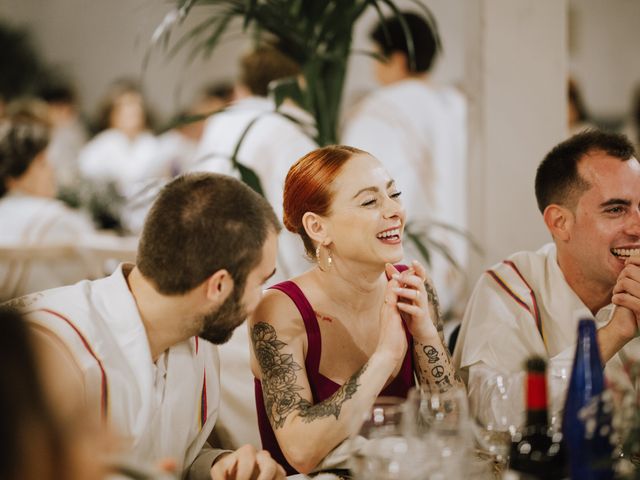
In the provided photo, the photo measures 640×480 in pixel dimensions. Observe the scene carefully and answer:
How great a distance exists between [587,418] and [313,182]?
0.91 metres

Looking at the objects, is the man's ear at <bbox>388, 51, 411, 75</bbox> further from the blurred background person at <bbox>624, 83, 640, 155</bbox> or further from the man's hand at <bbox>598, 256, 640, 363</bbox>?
the blurred background person at <bbox>624, 83, 640, 155</bbox>

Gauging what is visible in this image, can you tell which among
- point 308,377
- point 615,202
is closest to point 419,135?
point 615,202

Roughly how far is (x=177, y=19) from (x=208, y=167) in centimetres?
190

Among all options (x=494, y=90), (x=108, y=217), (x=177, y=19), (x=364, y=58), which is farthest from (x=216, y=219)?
(x=364, y=58)

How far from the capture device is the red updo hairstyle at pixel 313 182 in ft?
6.63

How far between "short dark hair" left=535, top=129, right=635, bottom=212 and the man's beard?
99cm

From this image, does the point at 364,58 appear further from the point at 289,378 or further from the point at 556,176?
the point at 289,378

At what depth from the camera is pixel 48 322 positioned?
1655 millimetres

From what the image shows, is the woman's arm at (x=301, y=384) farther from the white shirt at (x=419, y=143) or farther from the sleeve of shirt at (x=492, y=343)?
the white shirt at (x=419, y=143)

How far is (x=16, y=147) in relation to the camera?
4176mm

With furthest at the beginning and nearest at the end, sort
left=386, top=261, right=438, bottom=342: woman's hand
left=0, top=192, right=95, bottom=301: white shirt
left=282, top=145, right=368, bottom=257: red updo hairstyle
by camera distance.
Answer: left=0, top=192, right=95, bottom=301: white shirt < left=282, top=145, right=368, bottom=257: red updo hairstyle < left=386, top=261, right=438, bottom=342: woman's hand

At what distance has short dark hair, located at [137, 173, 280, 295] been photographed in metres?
1.66

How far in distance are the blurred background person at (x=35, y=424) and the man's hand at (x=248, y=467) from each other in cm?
74

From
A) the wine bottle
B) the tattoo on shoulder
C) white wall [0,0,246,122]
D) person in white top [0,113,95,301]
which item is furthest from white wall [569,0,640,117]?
the wine bottle
